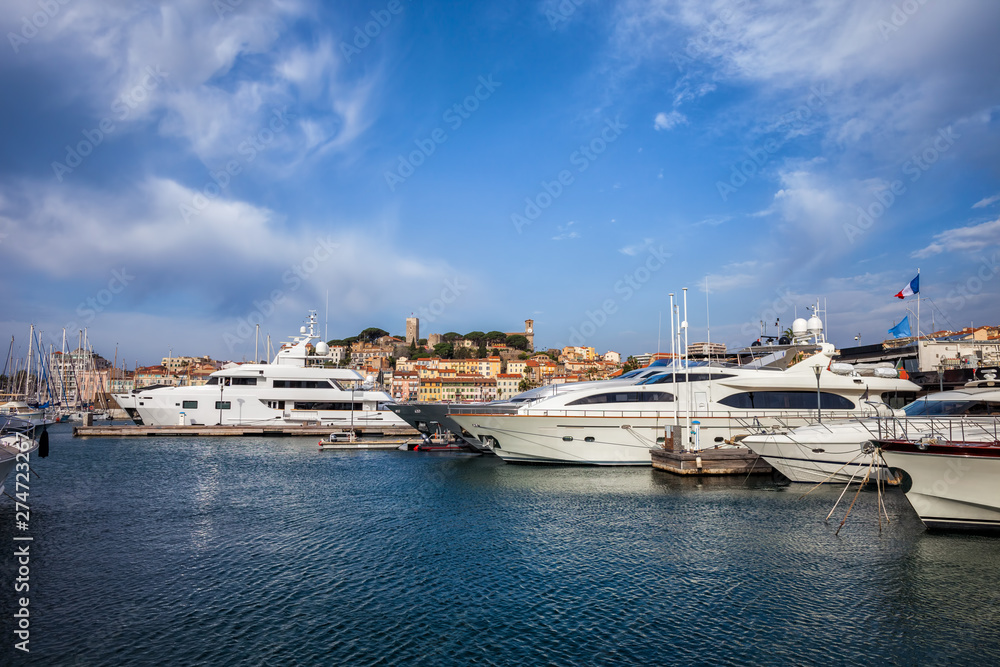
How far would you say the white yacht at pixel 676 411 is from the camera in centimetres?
2609

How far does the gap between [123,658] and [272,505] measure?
11.2 metres

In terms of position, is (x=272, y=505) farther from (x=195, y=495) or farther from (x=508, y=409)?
(x=508, y=409)

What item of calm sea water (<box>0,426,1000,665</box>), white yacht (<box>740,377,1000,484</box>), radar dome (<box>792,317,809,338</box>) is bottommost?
calm sea water (<box>0,426,1000,665</box>)

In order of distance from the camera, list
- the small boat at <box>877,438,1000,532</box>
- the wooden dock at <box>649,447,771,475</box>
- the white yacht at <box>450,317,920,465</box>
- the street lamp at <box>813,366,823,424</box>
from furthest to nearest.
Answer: the white yacht at <box>450,317,920,465</box> < the street lamp at <box>813,366,823,424</box> < the wooden dock at <box>649,447,771,475</box> < the small boat at <box>877,438,1000,532</box>

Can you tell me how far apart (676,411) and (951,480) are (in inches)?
493

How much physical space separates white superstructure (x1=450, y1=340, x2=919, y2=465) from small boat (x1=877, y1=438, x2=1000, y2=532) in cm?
1117

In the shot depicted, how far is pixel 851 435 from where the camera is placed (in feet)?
67.7

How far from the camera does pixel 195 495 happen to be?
21125mm

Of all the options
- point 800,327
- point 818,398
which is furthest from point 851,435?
point 800,327

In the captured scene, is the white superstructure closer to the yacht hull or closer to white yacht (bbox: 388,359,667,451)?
white yacht (bbox: 388,359,667,451)

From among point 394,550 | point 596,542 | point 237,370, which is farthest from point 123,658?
point 237,370

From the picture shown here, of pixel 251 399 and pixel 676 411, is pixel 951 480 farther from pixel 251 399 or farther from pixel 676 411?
pixel 251 399

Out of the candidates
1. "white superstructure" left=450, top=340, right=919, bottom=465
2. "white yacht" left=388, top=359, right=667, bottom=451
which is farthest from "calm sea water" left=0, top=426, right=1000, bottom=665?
"white yacht" left=388, top=359, right=667, bottom=451

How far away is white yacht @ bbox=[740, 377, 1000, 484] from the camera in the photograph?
750 inches
